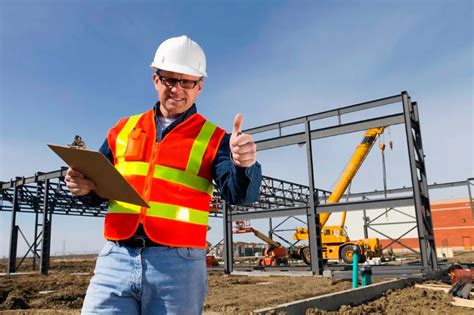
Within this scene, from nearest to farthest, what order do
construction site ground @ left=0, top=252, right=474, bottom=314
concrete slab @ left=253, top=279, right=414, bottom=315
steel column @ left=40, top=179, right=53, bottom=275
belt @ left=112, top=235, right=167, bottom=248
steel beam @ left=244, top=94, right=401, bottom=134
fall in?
belt @ left=112, top=235, right=167, bottom=248
concrete slab @ left=253, top=279, right=414, bottom=315
construction site ground @ left=0, top=252, right=474, bottom=314
steel beam @ left=244, top=94, right=401, bottom=134
steel column @ left=40, top=179, right=53, bottom=275

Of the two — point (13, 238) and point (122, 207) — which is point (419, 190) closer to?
point (122, 207)

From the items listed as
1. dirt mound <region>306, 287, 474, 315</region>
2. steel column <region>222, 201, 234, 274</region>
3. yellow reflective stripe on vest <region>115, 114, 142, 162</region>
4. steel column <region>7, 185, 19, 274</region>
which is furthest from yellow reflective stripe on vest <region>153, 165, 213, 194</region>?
steel column <region>7, 185, 19, 274</region>

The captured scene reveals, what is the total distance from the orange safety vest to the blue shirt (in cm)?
3

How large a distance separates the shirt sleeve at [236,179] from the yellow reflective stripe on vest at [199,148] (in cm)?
8

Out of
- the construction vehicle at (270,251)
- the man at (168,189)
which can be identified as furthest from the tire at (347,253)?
the man at (168,189)

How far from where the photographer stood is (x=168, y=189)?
174cm

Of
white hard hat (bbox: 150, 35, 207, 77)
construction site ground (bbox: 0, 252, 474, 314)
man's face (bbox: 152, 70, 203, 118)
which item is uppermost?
white hard hat (bbox: 150, 35, 207, 77)

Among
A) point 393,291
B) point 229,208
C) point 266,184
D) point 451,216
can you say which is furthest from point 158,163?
point 451,216

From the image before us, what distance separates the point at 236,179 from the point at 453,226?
44.3 metres

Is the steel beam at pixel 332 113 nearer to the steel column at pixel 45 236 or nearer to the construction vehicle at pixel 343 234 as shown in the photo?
the construction vehicle at pixel 343 234

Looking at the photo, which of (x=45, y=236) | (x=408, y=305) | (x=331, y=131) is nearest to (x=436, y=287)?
(x=408, y=305)

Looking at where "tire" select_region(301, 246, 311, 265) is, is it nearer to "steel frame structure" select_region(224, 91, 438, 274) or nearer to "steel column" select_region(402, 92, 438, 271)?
"steel frame structure" select_region(224, 91, 438, 274)

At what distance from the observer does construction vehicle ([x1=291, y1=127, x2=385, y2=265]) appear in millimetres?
15961

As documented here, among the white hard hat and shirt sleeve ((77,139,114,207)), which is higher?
the white hard hat
